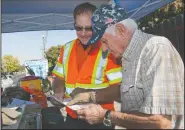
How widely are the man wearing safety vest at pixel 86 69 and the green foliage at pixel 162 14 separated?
0.14 meters

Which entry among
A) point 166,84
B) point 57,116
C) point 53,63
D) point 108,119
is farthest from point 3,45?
point 166,84

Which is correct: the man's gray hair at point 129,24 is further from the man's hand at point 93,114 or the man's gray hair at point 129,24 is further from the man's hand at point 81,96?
the man's hand at point 81,96

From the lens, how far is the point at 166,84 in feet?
1.84

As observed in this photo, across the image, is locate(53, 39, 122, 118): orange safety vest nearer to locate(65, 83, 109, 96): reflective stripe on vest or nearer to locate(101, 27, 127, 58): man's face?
locate(65, 83, 109, 96): reflective stripe on vest

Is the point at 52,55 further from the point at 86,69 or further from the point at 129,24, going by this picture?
the point at 129,24

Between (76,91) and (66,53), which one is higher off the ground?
(66,53)

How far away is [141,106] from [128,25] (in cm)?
16

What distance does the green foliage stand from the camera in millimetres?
892

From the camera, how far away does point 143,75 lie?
598 millimetres

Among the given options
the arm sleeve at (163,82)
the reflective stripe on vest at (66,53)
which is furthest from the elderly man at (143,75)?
the reflective stripe on vest at (66,53)

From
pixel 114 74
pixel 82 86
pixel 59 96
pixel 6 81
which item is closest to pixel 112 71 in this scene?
pixel 114 74

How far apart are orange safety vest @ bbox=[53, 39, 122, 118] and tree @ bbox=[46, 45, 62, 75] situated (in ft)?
0.09

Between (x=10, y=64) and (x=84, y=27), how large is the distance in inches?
9.4

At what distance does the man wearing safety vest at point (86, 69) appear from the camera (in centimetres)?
92
